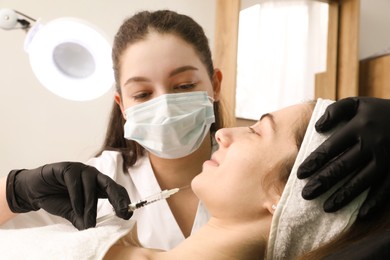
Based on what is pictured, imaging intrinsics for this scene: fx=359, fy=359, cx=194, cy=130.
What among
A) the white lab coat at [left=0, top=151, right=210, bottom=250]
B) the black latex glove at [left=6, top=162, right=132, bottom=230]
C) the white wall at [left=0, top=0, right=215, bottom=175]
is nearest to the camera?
the black latex glove at [left=6, top=162, right=132, bottom=230]

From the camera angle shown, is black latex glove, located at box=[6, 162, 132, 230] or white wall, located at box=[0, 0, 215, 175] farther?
white wall, located at box=[0, 0, 215, 175]

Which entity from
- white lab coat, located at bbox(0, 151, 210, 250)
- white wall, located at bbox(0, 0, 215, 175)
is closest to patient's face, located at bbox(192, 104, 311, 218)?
white lab coat, located at bbox(0, 151, 210, 250)

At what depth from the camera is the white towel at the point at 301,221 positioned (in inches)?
27.1

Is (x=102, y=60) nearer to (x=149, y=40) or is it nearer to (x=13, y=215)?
(x=149, y=40)

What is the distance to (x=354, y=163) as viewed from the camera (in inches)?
26.9

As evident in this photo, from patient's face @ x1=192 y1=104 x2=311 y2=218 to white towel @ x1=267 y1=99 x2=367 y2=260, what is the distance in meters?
0.08

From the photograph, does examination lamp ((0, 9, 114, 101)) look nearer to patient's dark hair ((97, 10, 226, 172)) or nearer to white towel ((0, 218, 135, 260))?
patient's dark hair ((97, 10, 226, 172))

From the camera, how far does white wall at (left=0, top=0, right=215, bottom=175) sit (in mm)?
1839

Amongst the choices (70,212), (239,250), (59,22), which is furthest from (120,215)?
(59,22)

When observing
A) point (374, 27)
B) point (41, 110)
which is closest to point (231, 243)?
point (41, 110)

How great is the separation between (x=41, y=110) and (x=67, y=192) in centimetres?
107

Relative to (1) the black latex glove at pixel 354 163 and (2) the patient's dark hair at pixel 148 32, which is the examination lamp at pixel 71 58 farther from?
(1) the black latex glove at pixel 354 163

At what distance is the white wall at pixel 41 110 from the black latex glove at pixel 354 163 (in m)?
1.47

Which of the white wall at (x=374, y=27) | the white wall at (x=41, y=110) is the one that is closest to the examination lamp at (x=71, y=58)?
the white wall at (x=41, y=110)
